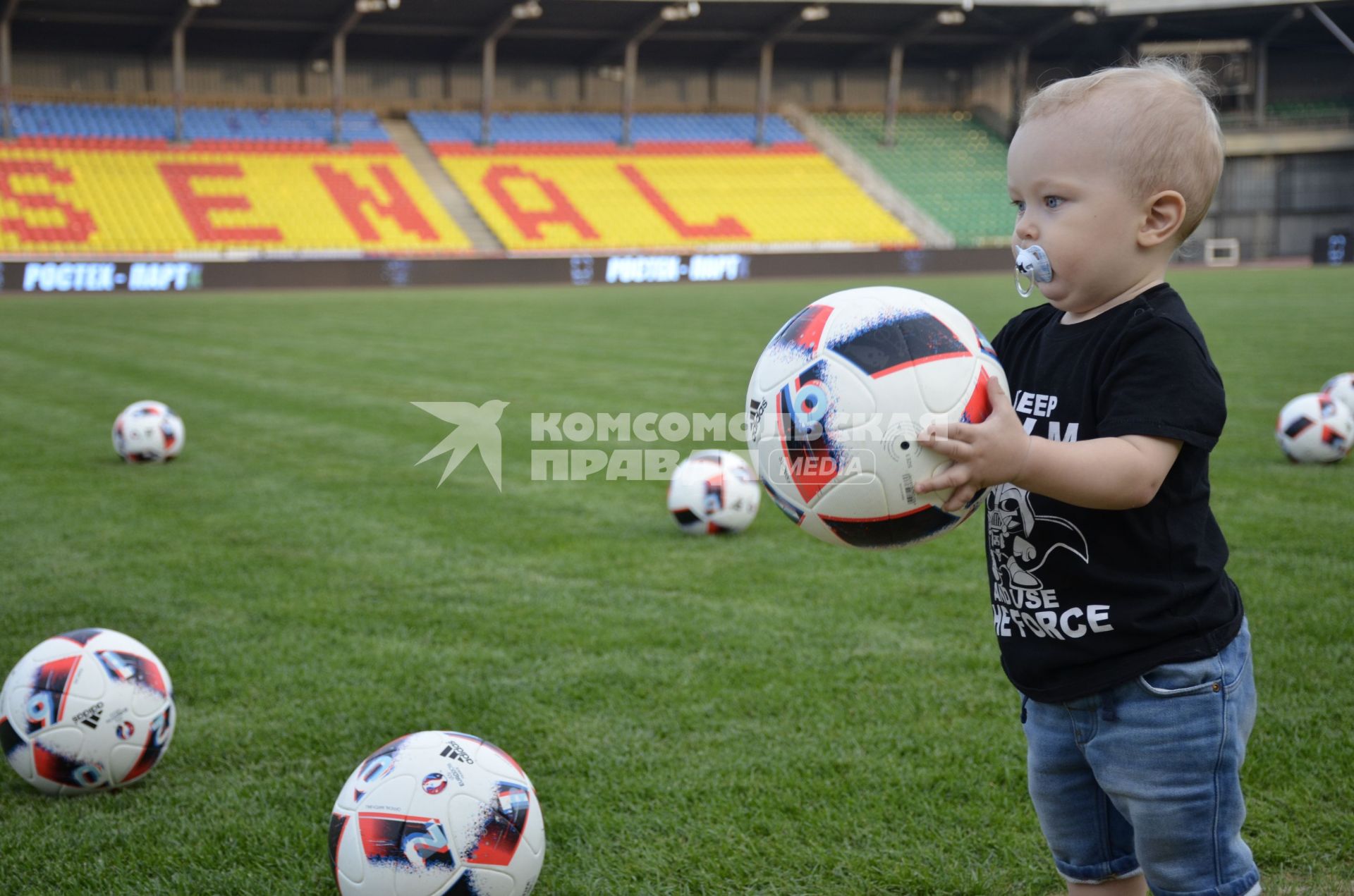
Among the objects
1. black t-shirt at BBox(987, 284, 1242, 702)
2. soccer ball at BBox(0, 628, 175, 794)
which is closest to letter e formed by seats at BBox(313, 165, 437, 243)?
soccer ball at BBox(0, 628, 175, 794)

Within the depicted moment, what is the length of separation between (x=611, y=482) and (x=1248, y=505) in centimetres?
411

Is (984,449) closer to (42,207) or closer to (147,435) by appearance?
(147,435)

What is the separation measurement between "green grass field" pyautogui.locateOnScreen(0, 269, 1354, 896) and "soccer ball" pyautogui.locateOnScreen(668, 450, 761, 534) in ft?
0.50

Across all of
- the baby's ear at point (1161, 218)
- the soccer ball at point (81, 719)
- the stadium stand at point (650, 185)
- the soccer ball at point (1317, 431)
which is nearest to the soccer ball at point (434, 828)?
the soccer ball at point (81, 719)

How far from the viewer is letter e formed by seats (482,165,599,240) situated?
38.7 metres

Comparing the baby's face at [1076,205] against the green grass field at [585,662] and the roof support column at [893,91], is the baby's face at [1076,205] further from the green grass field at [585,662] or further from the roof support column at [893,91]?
the roof support column at [893,91]

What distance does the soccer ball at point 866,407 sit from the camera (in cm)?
201

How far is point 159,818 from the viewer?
3598mm

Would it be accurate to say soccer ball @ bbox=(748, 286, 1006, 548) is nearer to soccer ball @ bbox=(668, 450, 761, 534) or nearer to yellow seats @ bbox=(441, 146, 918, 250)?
soccer ball @ bbox=(668, 450, 761, 534)

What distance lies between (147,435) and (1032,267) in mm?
8472

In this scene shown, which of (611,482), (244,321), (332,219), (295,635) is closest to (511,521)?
(611,482)

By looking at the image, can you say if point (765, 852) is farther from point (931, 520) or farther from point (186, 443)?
point (186, 443)

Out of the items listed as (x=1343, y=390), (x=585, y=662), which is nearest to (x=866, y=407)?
(x=585, y=662)

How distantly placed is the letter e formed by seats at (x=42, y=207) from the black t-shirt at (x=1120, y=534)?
35.8 m
